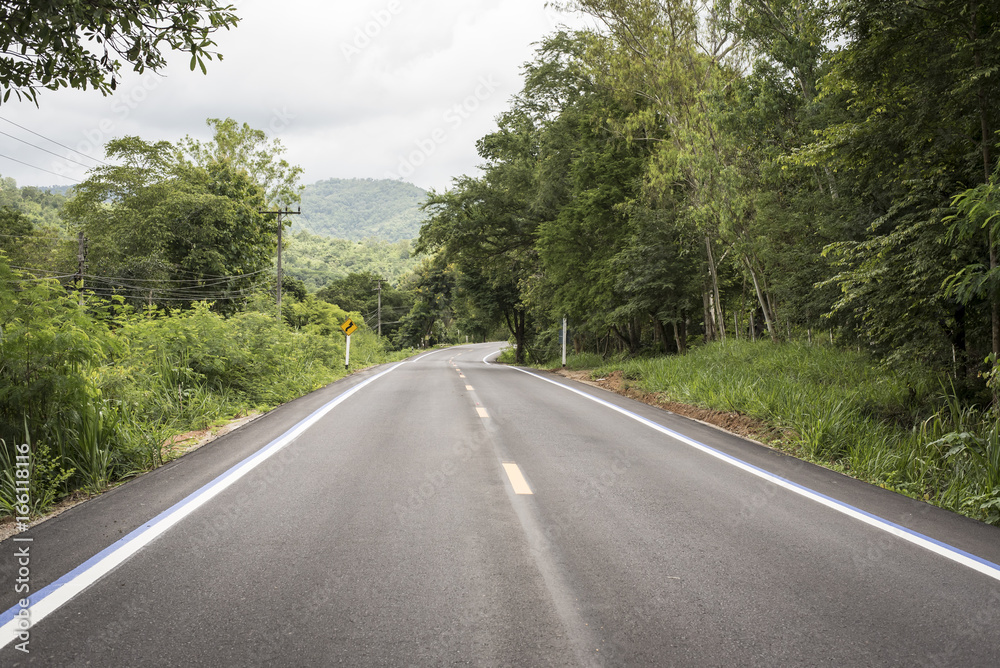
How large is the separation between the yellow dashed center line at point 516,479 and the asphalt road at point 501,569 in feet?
0.12

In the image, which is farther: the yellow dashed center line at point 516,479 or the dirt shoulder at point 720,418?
the dirt shoulder at point 720,418

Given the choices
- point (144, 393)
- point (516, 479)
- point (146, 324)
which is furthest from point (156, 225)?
point (516, 479)

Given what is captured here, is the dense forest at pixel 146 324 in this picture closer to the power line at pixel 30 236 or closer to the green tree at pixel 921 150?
the power line at pixel 30 236

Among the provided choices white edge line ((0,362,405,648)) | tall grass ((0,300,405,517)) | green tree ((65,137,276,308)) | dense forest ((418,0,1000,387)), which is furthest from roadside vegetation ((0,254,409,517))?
green tree ((65,137,276,308))

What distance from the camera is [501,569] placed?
3445mm

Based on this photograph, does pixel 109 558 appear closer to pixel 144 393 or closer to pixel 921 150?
pixel 144 393

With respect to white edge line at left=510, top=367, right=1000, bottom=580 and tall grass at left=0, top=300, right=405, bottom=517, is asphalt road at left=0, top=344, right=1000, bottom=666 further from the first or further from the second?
tall grass at left=0, top=300, right=405, bottom=517

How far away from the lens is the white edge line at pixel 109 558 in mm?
2793

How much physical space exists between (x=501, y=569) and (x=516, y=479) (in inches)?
84.2

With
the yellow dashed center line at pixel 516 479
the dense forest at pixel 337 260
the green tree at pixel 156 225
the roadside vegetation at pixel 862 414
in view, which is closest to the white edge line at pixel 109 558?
the yellow dashed center line at pixel 516 479

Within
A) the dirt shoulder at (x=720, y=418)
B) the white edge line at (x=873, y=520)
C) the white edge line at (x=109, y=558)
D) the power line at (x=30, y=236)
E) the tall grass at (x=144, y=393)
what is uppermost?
the power line at (x=30, y=236)

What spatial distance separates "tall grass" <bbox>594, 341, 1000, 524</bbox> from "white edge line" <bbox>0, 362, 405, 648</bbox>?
6470 mm

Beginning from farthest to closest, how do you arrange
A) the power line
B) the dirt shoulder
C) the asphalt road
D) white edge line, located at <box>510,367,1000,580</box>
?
Result: 1. the power line
2. the dirt shoulder
3. white edge line, located at <box>510,367,1000,580</box>
4. the asphalt road

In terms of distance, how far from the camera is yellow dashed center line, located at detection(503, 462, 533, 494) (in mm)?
5195
